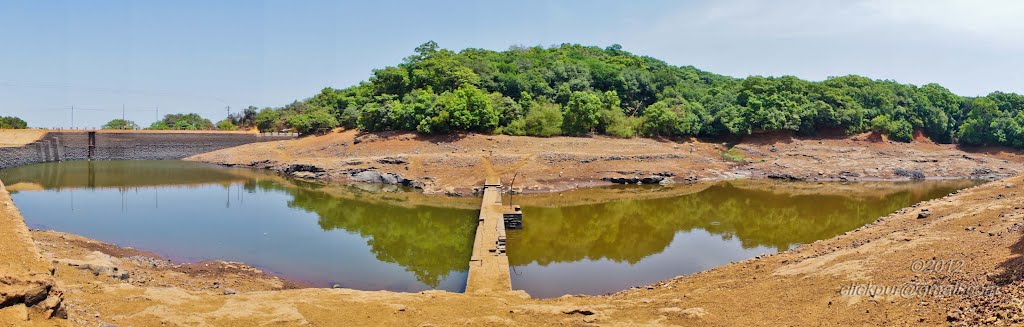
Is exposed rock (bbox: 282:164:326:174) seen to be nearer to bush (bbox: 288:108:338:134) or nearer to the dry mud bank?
bush (bbox: 288:108:338:134)

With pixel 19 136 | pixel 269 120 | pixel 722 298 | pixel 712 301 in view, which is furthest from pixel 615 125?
pixel 19 136

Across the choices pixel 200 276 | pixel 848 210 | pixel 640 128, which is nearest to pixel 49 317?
pixel 200 276

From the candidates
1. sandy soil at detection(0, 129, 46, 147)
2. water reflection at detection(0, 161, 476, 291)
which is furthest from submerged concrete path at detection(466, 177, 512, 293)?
sandy soil at detection(0, 129, 46, 147)

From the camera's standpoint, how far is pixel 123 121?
6856cm

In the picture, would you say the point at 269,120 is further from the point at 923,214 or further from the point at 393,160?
the point at 923,214

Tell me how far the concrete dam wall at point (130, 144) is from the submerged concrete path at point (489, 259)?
3911 cm

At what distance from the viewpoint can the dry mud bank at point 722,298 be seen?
806 cm

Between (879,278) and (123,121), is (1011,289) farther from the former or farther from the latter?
(123,121)

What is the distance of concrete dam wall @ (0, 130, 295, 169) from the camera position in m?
47.8

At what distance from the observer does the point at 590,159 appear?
1468 inches

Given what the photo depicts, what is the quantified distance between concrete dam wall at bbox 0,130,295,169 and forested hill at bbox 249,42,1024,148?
700 centimetres

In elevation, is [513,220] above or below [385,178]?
below

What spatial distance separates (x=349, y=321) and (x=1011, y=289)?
9.38 m

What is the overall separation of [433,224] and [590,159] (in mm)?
16392
